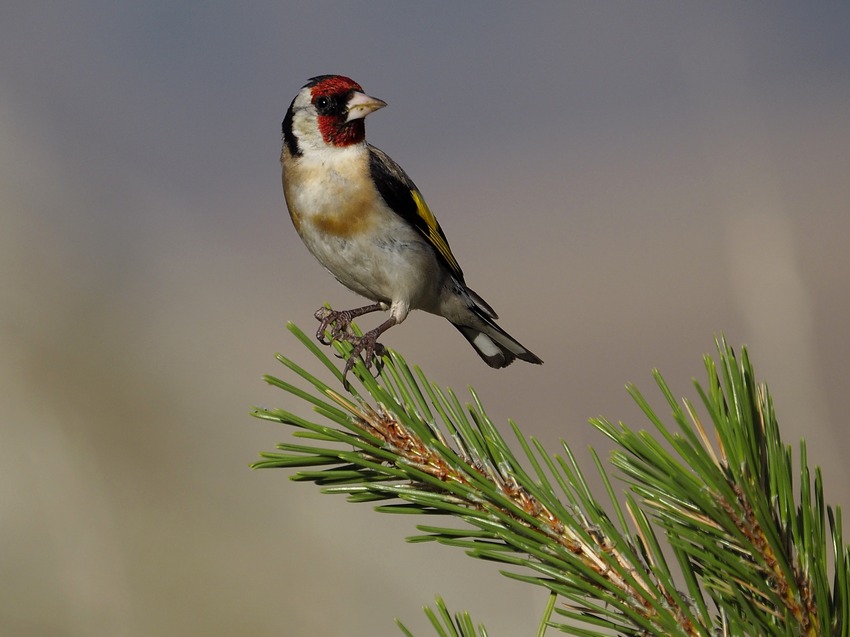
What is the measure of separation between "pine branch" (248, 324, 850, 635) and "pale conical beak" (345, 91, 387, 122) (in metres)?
2.06

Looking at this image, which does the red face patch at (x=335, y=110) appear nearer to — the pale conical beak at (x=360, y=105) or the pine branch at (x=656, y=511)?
the pale conical beak at (x=360, y=105)

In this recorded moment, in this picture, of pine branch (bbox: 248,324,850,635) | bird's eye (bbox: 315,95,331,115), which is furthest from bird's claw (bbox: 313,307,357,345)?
pine branch (bbox: 248,324,850,635)

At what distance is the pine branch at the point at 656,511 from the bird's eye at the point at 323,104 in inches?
85.6

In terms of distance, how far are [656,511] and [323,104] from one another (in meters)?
2.62

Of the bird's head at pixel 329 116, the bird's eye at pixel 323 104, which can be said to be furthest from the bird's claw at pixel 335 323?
the bird's eye at pixel 323 104

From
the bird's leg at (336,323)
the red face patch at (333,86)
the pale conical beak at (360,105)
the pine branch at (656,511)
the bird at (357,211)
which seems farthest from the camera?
the red face patch at (333,86)

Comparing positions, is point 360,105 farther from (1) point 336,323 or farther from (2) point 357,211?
(1) point 336,323

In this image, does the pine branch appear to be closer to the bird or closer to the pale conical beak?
the bird

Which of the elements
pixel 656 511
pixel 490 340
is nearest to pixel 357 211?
pixel 490 340

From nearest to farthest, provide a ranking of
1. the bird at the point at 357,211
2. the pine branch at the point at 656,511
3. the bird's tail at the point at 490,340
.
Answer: the pine branch at the point at 656,511 → the bird at the point at 357,211 → the bird's tail at the point at 490,340

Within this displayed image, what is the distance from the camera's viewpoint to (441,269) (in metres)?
3.70

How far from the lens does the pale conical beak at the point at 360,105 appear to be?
3.44 meters

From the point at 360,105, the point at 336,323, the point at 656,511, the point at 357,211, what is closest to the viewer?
the point at 656,511

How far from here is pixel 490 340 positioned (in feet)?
12.8
